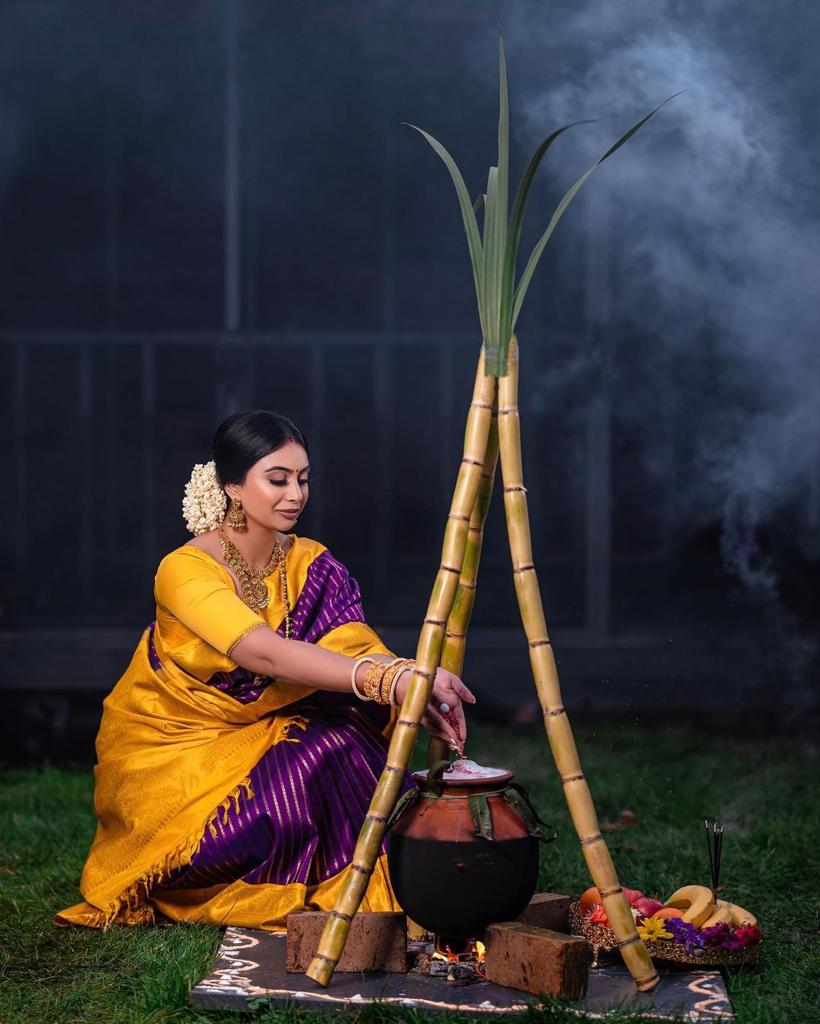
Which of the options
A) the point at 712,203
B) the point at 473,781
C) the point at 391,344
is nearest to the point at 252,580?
the point at 473,781

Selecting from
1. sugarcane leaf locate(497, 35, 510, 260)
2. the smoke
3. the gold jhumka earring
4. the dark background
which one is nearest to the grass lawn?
the dark background

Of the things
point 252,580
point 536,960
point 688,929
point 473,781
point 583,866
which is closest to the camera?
point 536,960

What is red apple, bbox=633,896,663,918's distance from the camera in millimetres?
3475

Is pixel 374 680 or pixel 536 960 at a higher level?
pixel 374 680

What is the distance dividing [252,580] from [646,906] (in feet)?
4.38

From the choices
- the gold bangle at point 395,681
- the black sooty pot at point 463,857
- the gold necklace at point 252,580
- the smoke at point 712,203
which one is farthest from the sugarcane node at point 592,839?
the smoke at point 712,203

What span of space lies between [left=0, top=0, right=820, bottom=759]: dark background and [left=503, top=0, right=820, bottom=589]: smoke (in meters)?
0.02

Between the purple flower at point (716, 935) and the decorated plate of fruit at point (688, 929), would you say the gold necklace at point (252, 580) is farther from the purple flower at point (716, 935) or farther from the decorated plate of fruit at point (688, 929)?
the purple flower at point (716, 935)

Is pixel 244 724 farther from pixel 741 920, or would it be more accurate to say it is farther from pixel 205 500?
pixel 741 920

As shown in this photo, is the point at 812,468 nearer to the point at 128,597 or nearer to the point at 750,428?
the point at 750,428

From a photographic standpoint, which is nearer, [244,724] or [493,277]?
[493,277]

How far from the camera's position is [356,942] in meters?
3.23

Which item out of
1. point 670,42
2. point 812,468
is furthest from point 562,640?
point 670,42

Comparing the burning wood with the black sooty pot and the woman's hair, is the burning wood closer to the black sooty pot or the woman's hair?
the black sooty pot
